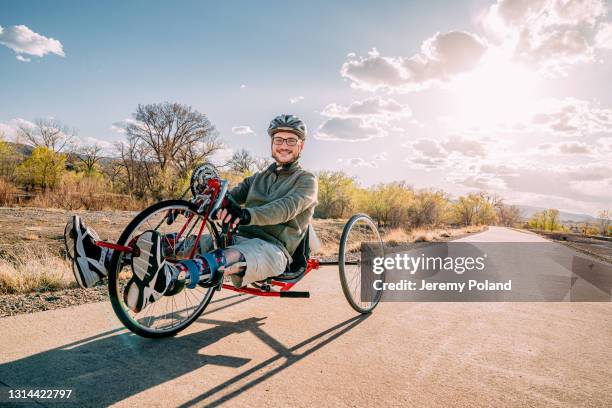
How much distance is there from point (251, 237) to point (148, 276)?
1186 millimetres

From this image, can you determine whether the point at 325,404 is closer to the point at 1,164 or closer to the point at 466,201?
the point at 1,164

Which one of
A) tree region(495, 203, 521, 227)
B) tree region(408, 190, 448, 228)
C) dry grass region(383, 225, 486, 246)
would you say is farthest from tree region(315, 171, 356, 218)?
tree region(495, 203, 521, 227)

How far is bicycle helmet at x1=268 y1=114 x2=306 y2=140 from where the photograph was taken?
3504 millimetres

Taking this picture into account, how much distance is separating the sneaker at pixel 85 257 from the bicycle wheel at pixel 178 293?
6.9 inches

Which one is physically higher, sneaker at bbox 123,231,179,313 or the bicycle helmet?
the bicycle helmet

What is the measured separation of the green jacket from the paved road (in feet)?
2.31

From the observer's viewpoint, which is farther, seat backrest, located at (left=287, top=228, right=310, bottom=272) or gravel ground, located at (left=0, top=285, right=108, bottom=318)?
seat backrest, located at (left=287, top=228, right=310, bottom=272)

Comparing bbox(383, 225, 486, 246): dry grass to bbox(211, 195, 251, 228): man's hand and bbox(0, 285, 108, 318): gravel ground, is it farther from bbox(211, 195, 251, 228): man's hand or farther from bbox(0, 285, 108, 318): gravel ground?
bbox(211, 195, 251, 228): man's hand

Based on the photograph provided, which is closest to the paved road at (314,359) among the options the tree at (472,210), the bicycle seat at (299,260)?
the bicycle seat at (299,260)

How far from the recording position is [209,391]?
6.66 feet

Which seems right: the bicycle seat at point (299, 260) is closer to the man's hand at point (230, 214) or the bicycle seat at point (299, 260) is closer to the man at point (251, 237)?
the man at point (251, 237)

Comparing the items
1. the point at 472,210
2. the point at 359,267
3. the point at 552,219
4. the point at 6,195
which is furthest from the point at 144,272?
the point at 552,219

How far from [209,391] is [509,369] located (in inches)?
72.1

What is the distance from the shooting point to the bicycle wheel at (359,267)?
3.46 meters
